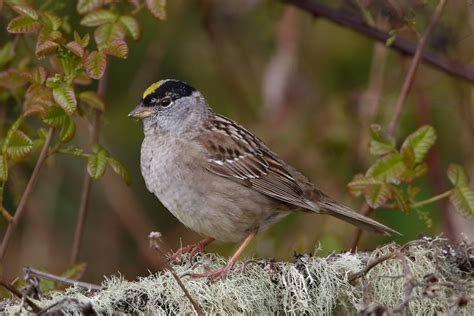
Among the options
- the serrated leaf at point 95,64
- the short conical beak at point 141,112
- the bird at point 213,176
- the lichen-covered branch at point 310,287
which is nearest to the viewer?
the lichen-covered branch at point 310,287

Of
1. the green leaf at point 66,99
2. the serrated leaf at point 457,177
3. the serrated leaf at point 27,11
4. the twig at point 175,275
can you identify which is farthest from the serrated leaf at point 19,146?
the serrated leaf at point 457,177

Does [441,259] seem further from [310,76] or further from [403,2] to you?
[310,76]

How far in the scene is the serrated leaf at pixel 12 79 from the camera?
3293 millimetres

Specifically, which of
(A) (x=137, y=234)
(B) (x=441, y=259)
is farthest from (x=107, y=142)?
(B) (x=441, y=259)

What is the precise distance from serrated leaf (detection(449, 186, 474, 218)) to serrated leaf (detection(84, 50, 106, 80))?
1.24 meters

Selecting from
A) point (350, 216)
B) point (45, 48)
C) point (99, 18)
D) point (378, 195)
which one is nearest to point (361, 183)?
point (378, 195)

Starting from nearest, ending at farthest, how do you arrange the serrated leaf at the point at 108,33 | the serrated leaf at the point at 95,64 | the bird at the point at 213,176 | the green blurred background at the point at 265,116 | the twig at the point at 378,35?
1. the serrated leaf at the point at 95,64
2. the serrated leaf at the point at 108,33
3. the bird at the point at 213,176
4. the twig at the point at 378,35
5. the green blurred background at the point at 265,116

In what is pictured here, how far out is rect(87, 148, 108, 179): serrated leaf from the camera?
3.19 metres

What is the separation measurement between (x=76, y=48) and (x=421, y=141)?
3.98 ft

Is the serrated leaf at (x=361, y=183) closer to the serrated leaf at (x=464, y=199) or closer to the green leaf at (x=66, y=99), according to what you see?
the serrated leaf at (x=464, y=199)

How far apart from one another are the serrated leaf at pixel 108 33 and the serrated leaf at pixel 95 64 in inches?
2.8

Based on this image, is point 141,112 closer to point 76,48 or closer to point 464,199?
point 76,48

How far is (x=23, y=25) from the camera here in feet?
10.3

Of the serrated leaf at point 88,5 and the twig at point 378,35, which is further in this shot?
the twig at point 378,35
